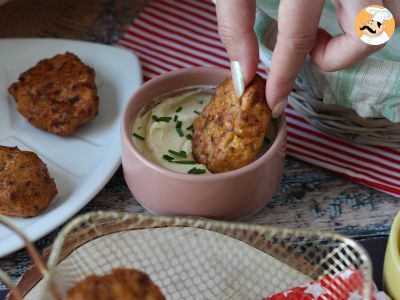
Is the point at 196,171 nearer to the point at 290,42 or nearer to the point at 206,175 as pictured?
the point at 206,175

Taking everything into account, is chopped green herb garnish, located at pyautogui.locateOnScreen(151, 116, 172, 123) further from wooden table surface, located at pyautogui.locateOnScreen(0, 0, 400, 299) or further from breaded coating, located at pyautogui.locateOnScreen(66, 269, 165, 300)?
breaded coating, located at pyautogui.locateOnScreen(66, 269, 165, 300)

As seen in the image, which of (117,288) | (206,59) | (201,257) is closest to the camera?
(117,288)

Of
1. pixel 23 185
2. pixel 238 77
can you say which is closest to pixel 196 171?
pixel 238 77

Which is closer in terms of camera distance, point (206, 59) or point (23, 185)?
point (23, 185)

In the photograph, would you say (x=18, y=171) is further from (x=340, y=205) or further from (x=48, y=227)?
(x=340, y=205)

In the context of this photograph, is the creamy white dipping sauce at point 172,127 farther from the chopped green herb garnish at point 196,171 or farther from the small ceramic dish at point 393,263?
the small ceramic dish at point 393,263

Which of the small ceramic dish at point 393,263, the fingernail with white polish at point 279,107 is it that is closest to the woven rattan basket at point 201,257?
the small ceramic dish at point 393,263
